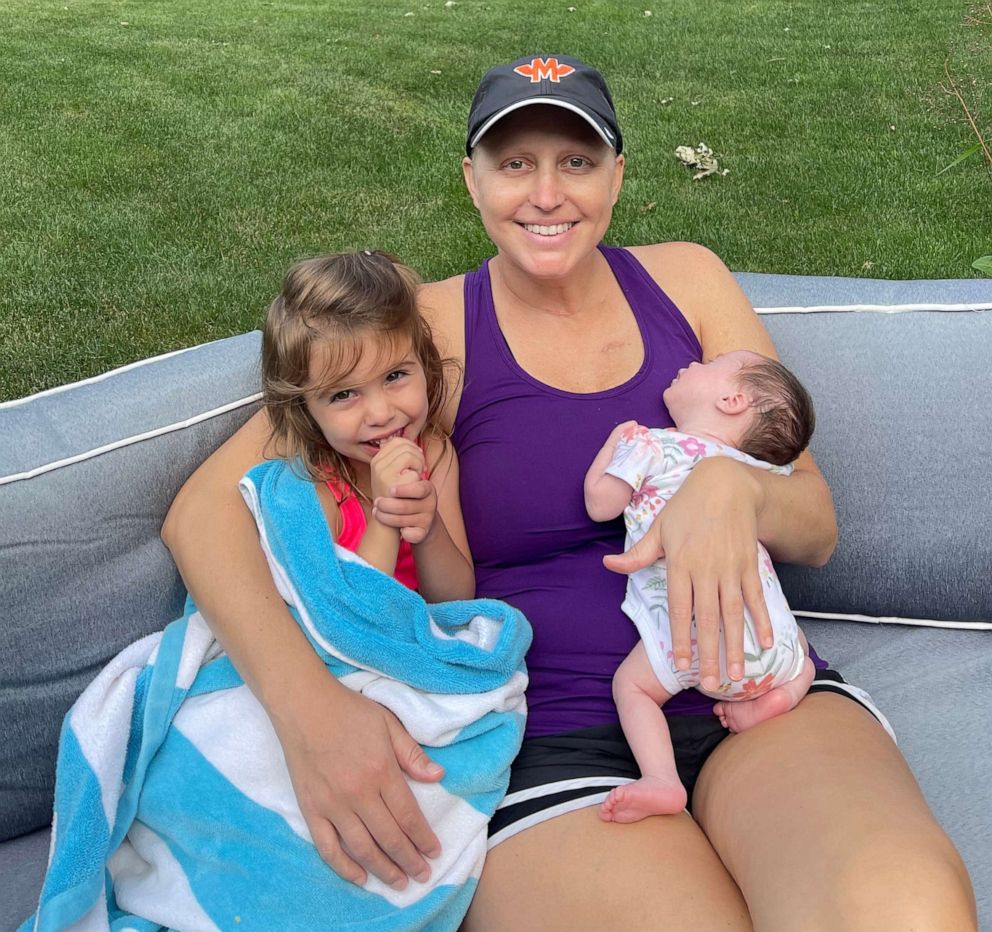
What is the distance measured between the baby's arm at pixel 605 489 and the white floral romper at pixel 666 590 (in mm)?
18

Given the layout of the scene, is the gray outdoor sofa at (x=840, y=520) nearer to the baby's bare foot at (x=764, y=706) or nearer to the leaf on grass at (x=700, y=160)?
the baby's bare foot at (x=764, y=706)

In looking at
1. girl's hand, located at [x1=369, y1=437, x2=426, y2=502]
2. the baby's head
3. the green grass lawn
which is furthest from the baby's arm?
the green grass lawn

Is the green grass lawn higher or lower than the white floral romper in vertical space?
lower

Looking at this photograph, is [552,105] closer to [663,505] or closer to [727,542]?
[663,505]

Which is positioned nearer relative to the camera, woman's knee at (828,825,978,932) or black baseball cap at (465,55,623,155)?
woman's knee at (828,825,978,932)

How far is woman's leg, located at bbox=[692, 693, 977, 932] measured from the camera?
1707 mm

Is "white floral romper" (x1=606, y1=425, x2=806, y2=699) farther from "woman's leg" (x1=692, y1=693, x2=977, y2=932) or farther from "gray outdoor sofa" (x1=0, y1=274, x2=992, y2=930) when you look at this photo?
"gray outdoor sofa" (x1=0, y1=274, x2=992, y2=930)

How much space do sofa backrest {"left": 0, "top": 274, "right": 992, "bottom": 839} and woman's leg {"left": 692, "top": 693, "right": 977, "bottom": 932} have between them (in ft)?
2.60

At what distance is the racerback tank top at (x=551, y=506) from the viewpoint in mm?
2260

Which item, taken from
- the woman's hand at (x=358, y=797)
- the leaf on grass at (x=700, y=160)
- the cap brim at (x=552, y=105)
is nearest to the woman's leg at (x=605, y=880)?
the woman's hand at (x=358, y=797)

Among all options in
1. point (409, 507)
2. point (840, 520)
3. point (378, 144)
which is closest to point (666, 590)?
point (409, 507)

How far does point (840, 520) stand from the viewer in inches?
113

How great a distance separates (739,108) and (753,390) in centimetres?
529

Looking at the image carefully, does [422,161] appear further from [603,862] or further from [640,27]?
[603,862]
